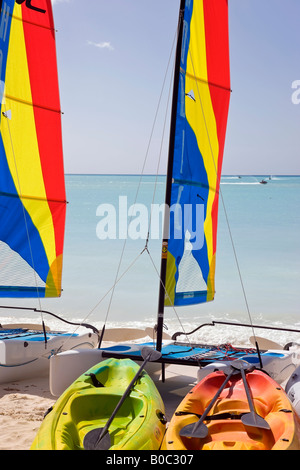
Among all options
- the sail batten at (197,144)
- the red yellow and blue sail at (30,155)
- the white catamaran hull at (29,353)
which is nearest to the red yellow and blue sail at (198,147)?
the sail batten at (197,144)

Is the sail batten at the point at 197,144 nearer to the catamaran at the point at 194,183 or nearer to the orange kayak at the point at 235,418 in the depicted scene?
the catamaran at the point at 194,183

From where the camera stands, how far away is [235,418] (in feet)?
12.6

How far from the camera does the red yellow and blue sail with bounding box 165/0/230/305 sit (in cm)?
596

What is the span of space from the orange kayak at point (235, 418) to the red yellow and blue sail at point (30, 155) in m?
3.24

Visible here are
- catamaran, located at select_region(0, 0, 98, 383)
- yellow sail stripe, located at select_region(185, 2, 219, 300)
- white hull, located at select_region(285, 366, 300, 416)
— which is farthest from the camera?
catamaran, located at select_region(0, 0, 98, 383)

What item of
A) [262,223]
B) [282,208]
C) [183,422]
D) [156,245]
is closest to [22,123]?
[183,422]

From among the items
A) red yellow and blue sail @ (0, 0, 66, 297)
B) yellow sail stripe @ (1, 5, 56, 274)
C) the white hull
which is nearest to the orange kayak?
the white hull

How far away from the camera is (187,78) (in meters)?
6.00

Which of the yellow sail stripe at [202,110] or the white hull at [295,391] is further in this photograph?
the yellow sail stripe at [202,110]

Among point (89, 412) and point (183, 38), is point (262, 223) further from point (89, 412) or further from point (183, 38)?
point (89, 412)

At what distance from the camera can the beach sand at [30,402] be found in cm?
443

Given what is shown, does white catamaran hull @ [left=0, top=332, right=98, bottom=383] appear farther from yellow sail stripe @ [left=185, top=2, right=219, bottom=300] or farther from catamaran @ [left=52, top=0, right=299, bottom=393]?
yellow sail stripe @ [left=185, top=2, right=219, bottom=300]
